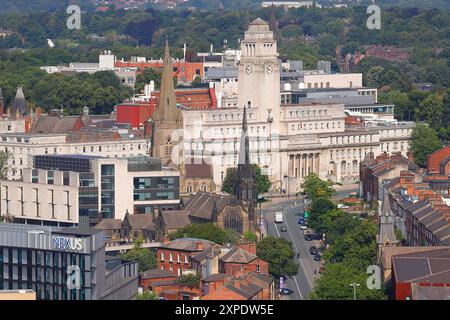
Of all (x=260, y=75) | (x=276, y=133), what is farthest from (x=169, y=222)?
(x=260, y=75)

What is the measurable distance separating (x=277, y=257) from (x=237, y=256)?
357cm

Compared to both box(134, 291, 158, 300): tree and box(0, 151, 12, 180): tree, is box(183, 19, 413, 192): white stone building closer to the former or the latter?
box(0, 151, 12, 180): tree

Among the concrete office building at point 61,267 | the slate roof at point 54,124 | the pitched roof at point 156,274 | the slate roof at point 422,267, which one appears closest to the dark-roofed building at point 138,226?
the pitched roof at point 156,274

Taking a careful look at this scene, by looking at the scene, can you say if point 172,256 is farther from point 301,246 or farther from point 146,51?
point 146,51

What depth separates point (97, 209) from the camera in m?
72.6

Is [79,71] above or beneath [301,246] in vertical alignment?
above

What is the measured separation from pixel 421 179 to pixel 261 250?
20.8 meters

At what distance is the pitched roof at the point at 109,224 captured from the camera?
230ft

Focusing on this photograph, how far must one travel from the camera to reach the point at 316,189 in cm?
8525

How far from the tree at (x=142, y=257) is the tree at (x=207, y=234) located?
264 cm

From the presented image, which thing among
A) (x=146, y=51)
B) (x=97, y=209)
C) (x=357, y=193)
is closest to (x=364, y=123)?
(x=357, y=193)

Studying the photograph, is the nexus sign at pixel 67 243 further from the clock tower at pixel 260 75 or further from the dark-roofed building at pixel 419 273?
the clock tower at pixel 260 75

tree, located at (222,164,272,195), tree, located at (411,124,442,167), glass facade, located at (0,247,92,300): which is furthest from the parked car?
tree, located at (411,124,442,167)
